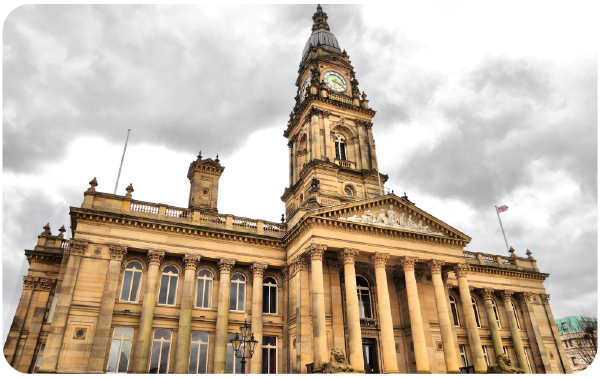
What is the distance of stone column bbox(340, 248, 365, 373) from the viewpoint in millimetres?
23952

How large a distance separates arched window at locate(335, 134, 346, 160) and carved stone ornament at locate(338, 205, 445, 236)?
11.3 meters

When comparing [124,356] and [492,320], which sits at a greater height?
[492,320]

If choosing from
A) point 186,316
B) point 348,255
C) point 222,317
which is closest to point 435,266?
point 348,255

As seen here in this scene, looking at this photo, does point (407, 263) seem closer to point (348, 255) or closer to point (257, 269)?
point (348, 255)

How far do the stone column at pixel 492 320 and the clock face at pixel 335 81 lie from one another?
2444cm

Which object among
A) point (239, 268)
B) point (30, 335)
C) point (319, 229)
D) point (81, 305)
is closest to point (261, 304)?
point (239, 268)

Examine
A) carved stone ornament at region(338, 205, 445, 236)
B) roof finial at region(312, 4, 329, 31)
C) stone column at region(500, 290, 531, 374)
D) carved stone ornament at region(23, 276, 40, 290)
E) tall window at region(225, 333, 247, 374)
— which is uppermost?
roof finial at region(312, 4, 329, 31)

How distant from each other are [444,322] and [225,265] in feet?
50.6

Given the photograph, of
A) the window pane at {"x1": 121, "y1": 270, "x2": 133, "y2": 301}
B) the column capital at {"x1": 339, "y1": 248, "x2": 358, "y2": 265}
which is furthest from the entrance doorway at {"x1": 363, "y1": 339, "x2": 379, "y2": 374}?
the window pane at {"x1": 121, "y1": 270, "x2": 133, "y2": 301}

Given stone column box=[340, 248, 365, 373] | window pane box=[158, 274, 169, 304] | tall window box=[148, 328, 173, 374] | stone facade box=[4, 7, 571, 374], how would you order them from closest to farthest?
stone column box=[340, 248, 365, 373]
stone facade box=[4, 7, 571, 374]
tall window box=[148, 328, 173, 374]
window pane box=[158, 274, 169, 304]

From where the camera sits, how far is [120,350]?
23.9 metres

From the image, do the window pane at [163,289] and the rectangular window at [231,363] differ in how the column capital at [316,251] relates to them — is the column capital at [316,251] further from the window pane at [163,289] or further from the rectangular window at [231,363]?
the window pane at [163,289]

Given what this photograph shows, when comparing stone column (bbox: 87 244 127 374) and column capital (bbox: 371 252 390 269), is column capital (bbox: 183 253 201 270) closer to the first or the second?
stone column (bbox: 87 244 127 374)

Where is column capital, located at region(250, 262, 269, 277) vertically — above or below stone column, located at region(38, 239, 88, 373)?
above
